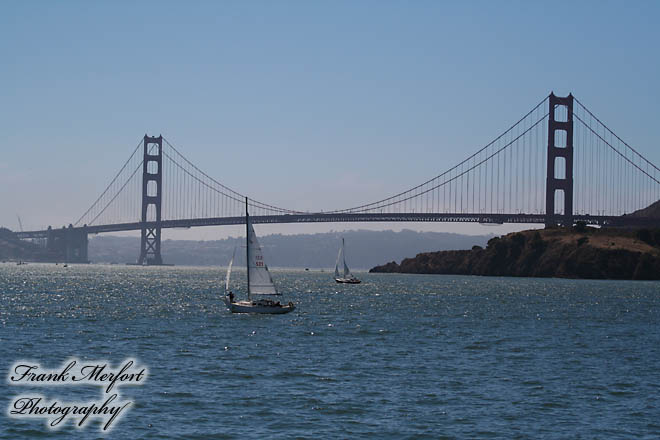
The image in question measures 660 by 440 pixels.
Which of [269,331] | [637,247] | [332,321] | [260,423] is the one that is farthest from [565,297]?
[260,423]

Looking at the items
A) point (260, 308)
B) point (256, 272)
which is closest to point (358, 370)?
point (260, 308)

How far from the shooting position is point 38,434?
24.4 m

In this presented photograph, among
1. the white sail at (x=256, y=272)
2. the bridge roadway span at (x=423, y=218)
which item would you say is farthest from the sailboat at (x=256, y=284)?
the bridge roadway span at (x=423, y=218)

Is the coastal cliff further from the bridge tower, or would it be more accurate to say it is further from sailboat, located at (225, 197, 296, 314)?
sailboat, located at (225, 197, 296, 314)

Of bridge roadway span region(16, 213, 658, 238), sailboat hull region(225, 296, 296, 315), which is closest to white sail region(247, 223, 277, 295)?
sailboat hull region(225, 296, 296, 315)

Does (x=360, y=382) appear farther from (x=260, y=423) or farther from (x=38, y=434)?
(x=38, y=434)

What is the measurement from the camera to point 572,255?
141875 mm

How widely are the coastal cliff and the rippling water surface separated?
73929 millimetres

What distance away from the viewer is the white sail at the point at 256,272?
203ft

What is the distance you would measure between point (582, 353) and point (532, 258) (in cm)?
11046

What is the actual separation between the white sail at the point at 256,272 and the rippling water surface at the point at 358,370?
7.92ft

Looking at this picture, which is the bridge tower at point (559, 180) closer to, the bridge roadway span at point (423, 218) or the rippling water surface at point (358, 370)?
the bridge roadway span at point (423, 218)

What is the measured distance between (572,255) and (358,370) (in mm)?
113018

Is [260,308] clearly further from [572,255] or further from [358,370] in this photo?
[572,255]
